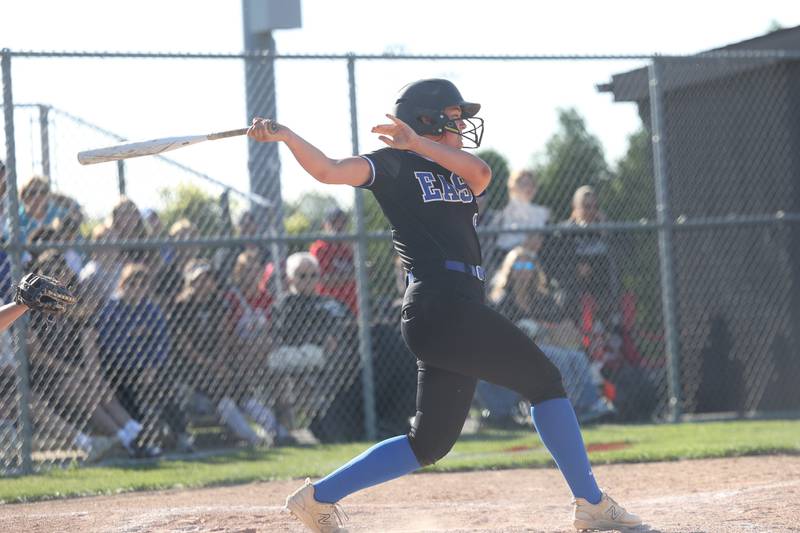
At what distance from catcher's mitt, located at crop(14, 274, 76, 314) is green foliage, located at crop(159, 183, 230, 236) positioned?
406cm

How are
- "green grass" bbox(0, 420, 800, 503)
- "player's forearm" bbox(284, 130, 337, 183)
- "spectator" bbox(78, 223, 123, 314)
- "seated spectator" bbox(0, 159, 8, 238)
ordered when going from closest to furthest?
"player's forearm" bbox(284, 130, 337, 183) → "green grass" bbox(0, 420, 800, 503) → "seated spectator" bbox(0, 159, 8, 238) → "spectator" bbox(78, 223, 123, 314)

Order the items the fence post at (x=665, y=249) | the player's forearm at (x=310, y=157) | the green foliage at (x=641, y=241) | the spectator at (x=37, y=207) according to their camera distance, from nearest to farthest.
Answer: the player's forearm at (x=310, y=157)
the spectator at (x=37, y=207)
the fence post at (x=665, y=249)
the green foliage at (x=641, y=241)

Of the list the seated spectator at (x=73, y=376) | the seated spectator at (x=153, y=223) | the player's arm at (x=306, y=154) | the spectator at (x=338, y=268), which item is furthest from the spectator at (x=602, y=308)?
the player's arm at (x=306, y=154)

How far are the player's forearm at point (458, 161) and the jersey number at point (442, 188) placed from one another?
4 cm

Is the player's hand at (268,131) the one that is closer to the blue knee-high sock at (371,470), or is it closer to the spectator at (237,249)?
the blue knee-high sock at (371,470)

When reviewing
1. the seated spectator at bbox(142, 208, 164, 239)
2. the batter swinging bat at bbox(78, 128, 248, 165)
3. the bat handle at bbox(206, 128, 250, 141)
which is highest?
the bat handle at bbox(206, 128, 250, 141)

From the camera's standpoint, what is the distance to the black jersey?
14.3 feet

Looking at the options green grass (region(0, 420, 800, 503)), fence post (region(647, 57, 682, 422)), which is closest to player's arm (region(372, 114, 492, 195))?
green grass (region(0, 420, 800, 503))

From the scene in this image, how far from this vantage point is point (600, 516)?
445 centimetres

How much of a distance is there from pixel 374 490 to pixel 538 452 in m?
1.64

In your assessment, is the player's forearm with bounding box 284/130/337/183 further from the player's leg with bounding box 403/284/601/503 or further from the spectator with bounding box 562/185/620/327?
the spectator with bounding box 562/185/620/327

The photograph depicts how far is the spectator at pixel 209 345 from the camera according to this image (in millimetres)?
8312

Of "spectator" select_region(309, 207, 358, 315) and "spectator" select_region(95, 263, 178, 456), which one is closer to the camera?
"spectator" select_region(95, 263, 178, 456)

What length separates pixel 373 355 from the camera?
8.59 m
